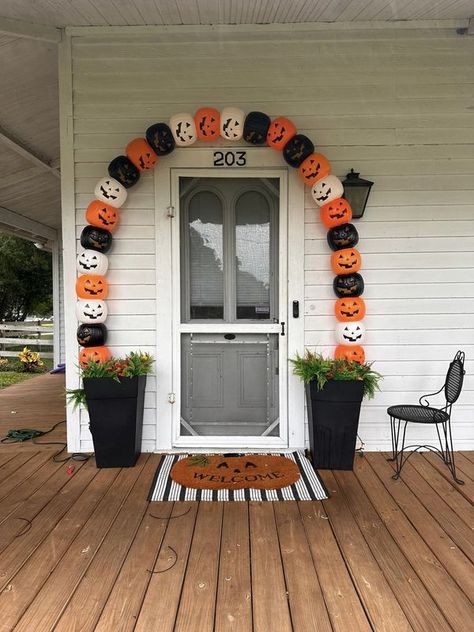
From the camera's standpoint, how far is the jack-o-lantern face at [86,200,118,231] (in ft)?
9.87

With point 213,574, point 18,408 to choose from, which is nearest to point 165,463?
point 213,574

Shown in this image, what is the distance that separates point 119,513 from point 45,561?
1.58 ft

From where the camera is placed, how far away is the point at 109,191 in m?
3.00

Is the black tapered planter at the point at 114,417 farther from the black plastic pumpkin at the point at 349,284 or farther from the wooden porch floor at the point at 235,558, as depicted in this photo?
the black plastic pumpkin at the point at 349,284

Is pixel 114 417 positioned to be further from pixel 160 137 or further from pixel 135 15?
pixel 135 15

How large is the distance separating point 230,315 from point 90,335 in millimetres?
1042

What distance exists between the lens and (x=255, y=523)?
227 cm

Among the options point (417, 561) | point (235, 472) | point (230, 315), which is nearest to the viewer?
point (417, 561)

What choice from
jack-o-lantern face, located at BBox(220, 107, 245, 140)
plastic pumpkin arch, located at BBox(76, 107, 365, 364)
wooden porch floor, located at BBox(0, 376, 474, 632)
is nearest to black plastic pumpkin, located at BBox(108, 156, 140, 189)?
plastic pumpkin arch, located at BBox(76, 107, 365, 364)

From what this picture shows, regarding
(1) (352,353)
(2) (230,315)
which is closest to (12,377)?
(2) (230,315)

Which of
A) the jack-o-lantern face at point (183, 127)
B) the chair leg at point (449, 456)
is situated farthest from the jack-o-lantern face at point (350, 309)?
the jack-o-lantern face at point (183, 127)

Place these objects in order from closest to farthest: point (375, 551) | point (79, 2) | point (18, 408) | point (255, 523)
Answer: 1. point (375, 551)
2. point (255, 523)
3. point (79, 2)
4. point (18, 408)

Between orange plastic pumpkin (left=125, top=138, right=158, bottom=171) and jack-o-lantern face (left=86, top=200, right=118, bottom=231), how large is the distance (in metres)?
0.37

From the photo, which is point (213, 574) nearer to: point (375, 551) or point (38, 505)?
point (375, 551)
